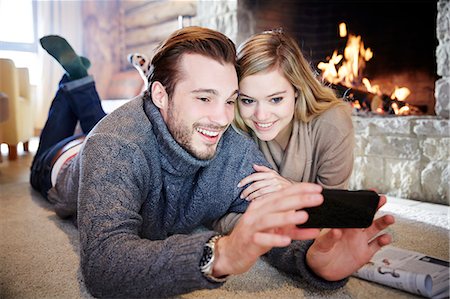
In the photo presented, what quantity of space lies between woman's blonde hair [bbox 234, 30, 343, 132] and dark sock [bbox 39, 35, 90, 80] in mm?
1033

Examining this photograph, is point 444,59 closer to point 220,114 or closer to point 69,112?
point 220,114

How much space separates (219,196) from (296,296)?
13.8 inches

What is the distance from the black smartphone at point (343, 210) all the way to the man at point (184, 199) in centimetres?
3

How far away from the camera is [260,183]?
117cm

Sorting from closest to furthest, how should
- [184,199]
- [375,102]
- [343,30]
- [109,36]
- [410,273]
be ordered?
1. [410,273]
2. [184,199]
3. [375,102]
4. [343,30]
5. [109,36]

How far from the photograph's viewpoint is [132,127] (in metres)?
1.03

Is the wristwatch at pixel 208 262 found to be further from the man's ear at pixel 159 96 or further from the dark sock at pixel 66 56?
the dark sock at pixel 66 56

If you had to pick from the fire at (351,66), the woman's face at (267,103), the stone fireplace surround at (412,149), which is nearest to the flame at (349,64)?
the fire at (351,66)

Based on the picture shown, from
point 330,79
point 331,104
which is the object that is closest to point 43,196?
point 331,104

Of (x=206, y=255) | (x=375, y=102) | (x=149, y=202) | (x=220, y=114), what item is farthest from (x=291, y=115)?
(x=375, y=102)

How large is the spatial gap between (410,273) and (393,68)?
1.66 meters

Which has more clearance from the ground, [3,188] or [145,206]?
[145,206]

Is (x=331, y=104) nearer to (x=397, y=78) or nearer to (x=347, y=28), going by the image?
(x=397, y=78)

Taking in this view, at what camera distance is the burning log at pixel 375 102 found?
2207mm
